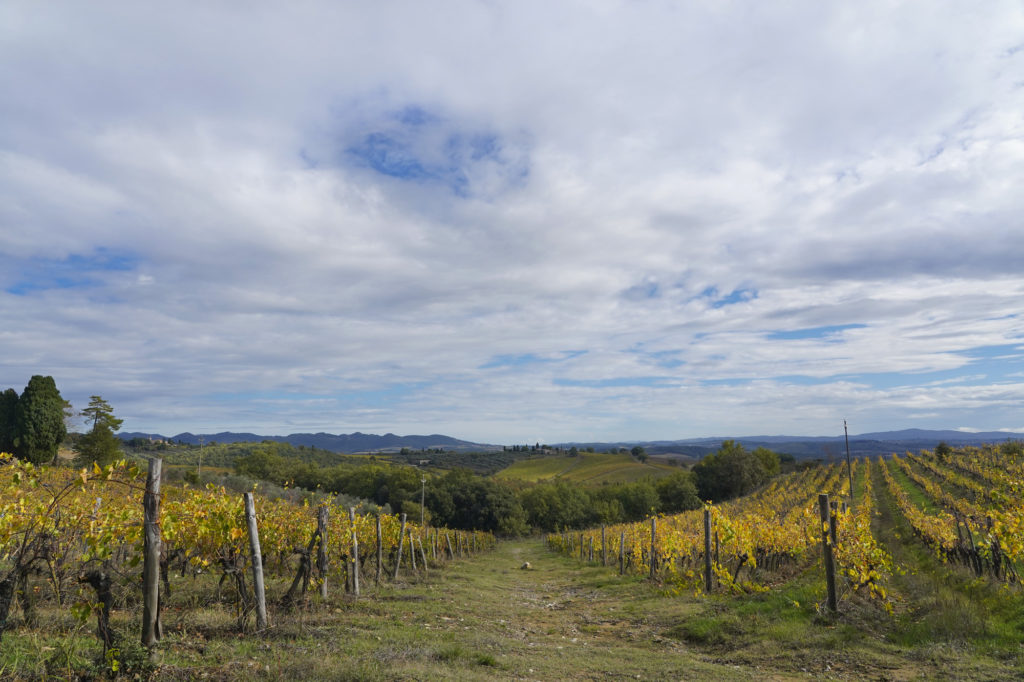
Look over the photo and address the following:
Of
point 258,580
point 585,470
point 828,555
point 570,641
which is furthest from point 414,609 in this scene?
point 585,470

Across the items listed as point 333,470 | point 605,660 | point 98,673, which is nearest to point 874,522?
point 605,660

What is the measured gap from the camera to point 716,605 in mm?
10984

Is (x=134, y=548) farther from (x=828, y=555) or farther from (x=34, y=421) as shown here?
(x=34, y=421)

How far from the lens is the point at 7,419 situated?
1688 inches

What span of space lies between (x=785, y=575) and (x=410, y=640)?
11.6 metres

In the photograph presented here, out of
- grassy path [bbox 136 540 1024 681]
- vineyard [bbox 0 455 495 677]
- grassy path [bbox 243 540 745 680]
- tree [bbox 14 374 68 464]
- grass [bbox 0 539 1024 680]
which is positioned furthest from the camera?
tree [bbox 14 374 68 464]

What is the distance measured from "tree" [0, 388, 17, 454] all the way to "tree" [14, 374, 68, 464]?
0.43 metres

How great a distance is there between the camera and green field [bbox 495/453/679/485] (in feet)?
305

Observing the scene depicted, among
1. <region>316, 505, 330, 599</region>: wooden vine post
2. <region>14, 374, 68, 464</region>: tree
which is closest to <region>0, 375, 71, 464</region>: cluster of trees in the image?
<region>14, 374, 68, 464</region>: tree

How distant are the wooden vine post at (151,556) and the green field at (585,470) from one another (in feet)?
275

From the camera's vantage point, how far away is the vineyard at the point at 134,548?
5098mm

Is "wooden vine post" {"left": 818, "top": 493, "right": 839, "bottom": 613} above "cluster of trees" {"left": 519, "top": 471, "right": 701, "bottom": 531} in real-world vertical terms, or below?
above

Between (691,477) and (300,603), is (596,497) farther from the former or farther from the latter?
(300,603)

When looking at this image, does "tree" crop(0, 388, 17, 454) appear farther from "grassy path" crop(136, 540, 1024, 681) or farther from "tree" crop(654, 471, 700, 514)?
"tree" crop(654, 471, 700, 514)
